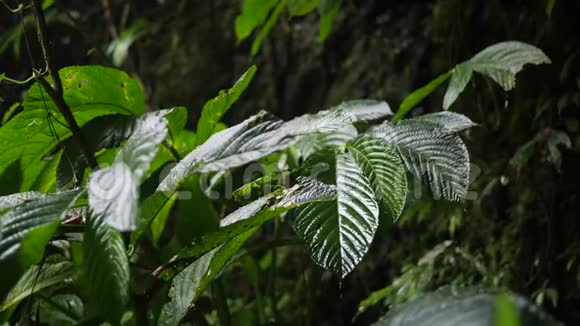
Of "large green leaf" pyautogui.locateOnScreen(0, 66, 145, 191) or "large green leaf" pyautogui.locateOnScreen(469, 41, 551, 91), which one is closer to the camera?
"large green leaf" pyautogui.locateOnScreen(0, 66, 145, 191)

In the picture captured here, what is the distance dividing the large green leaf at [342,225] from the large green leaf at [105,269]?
18 cm

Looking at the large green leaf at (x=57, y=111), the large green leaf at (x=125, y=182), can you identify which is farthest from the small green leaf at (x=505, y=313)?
the large green leaf at (x=57, y=111)

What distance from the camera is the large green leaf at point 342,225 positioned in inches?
23.4

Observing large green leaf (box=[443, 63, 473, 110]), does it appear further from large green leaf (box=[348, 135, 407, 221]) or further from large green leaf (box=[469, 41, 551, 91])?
large green leaf (box=[348, 135, 407, 221])

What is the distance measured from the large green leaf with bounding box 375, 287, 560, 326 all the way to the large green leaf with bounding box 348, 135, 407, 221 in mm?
262

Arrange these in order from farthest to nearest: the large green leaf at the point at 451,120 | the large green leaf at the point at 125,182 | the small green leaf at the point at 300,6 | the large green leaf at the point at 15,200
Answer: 1. the small green leaf at the point at 300,6
2. the large green leaf at the point at 451,120
3. the large green leaf at the point at 15,200
4. the large green leaf at the point at 125,182

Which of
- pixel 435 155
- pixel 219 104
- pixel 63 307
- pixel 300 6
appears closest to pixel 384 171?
pixel 435 155

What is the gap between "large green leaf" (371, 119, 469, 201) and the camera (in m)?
0.67

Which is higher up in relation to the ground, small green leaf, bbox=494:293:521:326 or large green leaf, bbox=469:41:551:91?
small green leaf, bbox=494:293:521:326

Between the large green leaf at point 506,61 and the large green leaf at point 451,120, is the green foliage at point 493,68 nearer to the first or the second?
the large green leaf at point 506,61

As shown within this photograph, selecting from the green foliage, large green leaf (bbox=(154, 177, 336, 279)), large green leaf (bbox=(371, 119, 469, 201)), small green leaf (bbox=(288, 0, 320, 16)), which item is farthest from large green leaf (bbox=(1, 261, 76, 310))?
small green leaf (bbox=(288, 0, 320, 16))

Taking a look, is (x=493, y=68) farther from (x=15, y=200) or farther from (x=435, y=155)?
(x=15, y=200)

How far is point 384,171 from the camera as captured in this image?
67cm

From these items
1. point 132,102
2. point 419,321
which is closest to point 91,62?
point 132,102
